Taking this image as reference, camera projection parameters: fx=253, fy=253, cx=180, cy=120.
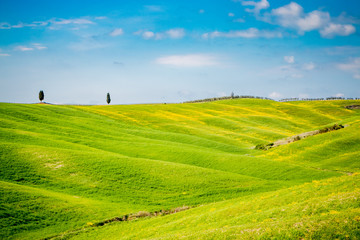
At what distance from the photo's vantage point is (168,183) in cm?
3791

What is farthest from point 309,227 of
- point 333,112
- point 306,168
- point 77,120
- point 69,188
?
point 333,112

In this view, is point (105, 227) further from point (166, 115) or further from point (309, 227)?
point (166, 115)

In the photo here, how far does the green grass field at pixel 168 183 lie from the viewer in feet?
59.7

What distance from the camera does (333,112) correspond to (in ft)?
397

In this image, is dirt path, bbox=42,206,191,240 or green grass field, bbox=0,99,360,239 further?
dirt path, bbox=42,206,191,240

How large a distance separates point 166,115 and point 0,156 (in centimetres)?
6773

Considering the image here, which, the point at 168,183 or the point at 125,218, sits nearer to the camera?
the point at 125,218

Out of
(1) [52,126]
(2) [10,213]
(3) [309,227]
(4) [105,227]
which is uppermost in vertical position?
(1) [52,126]

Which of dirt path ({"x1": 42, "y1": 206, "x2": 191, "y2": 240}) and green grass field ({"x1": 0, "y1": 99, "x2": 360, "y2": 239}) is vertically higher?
green grass field ({"x1": 0, "y1": 99, "x2": 360, "y2": 239})

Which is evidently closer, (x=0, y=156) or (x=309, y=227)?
(x=309, y=227)

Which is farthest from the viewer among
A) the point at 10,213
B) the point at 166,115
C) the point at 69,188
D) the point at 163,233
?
the point at 166,115

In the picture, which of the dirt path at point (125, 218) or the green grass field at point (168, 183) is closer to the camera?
the green grass field at point (168, 183)

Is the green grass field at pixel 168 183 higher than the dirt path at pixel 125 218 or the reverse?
higher

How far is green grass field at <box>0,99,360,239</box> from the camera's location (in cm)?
1820
